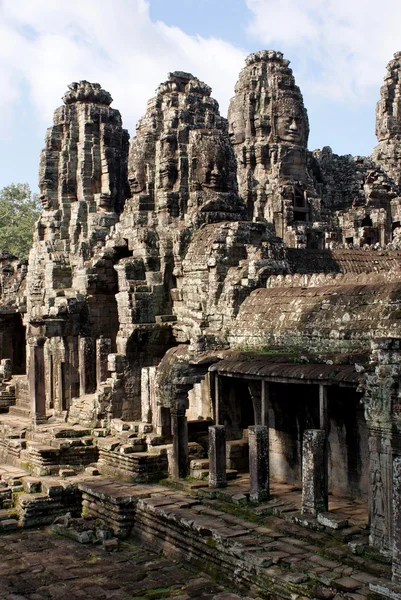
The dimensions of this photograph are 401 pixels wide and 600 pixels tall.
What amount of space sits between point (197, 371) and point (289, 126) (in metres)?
26.8

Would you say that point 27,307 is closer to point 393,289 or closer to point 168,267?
point 168,267

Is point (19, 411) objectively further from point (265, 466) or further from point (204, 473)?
point (265, 466)

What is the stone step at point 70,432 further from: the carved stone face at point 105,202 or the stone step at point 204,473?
the carved stone face at point 105,202

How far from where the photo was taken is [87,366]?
21.9 meters

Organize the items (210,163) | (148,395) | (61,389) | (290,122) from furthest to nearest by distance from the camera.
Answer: (290,122)
(61,389)
(210,163)
(148,395)

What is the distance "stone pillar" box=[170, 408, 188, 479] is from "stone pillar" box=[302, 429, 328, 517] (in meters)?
3.82

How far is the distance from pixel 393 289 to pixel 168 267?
8181mm

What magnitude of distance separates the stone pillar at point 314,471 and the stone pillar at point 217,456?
2489 mm

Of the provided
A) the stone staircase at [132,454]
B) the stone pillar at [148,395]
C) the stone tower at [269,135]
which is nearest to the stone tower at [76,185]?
the stone pillar at [148,395]

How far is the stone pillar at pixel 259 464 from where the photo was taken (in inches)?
527

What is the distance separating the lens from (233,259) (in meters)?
18.0

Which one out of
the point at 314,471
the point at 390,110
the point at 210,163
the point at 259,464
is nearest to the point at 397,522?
the point at 314,471

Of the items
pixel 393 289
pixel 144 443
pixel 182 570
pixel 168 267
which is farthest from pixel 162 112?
pixel 182 570

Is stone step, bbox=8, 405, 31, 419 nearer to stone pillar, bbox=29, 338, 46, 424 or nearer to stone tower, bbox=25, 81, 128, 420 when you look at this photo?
stone pillar, bbox=29, 338, 46, 424
